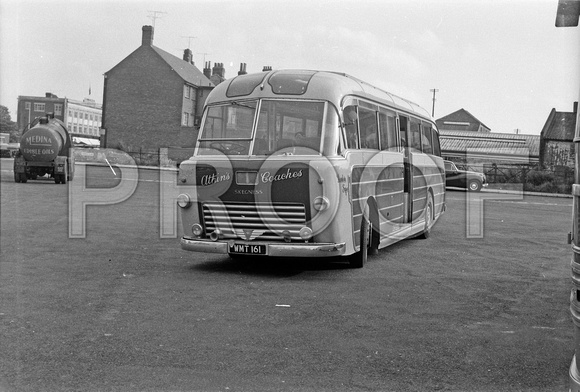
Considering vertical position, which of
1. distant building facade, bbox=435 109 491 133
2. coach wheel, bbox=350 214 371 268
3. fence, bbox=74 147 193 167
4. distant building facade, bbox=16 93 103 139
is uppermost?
distant building facade, bbox=16 93 103 139

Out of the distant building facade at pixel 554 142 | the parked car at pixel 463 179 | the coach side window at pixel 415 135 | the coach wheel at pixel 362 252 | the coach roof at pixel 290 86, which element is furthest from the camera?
the distant building facade at pixel 554 142

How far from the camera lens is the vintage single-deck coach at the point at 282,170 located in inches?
366

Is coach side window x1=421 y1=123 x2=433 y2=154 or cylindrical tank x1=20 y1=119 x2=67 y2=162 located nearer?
coach side window x1=421 y1=123 x2=433 y2=154

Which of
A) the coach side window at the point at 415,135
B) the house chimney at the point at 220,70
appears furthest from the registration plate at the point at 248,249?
the house chimney at the point at 220,70

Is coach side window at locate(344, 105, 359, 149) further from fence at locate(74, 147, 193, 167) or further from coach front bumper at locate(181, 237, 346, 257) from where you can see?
fence at locate(74, 147, 193, 167)

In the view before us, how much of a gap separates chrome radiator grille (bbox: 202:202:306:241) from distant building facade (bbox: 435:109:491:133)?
82947mm

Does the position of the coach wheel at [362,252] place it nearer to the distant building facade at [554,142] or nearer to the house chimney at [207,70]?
the distant building facade at [554,142]

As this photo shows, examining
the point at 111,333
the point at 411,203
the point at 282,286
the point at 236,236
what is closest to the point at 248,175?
the point at 236,236

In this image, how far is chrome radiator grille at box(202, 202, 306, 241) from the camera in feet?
30.7

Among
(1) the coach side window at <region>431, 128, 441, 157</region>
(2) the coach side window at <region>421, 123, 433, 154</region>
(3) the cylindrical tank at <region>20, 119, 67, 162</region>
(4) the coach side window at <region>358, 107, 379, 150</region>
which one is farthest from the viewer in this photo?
(3) the cylindrical tank at <region>20, 119, 67, 162</region>

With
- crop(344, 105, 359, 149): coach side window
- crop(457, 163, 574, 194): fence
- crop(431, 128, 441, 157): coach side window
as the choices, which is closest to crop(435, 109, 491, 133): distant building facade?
crop(457, 163, 574, 194): fence

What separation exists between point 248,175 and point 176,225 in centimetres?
663

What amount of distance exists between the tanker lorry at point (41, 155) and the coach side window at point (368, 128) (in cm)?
1981

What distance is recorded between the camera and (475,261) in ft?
37.8
